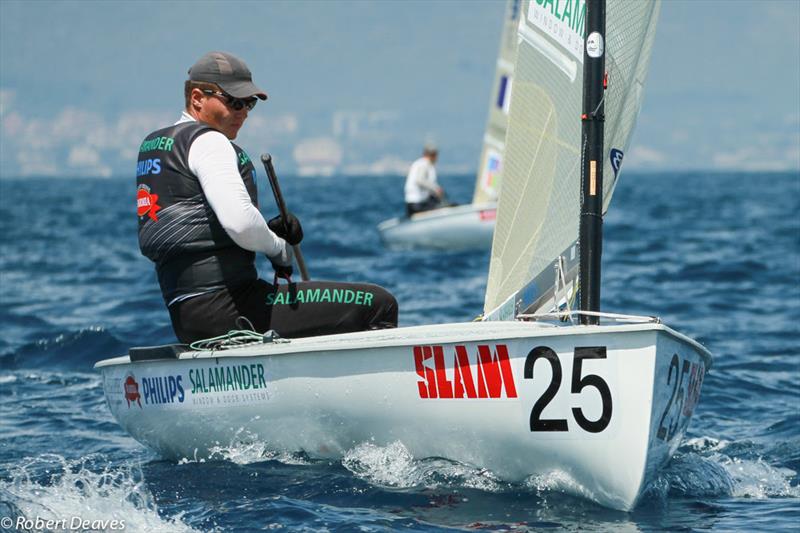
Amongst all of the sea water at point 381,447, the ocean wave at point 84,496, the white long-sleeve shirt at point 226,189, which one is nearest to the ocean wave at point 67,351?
the sea water at point 381,447

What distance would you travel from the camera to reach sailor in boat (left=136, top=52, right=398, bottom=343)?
4.96 meters

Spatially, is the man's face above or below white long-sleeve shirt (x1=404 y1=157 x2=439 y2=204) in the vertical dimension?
below

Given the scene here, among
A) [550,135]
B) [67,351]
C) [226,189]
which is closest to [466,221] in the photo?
[67,351]

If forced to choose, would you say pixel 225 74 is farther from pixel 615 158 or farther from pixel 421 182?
pixel 421 182

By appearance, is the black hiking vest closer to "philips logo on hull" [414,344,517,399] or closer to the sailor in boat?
the sailor in boat

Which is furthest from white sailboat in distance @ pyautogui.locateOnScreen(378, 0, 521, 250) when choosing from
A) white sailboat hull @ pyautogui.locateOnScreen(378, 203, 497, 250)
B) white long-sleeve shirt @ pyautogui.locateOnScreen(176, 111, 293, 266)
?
white long-sleeve shirt @ pyautogui.locateOnScreen(176, 111, 293, 266)

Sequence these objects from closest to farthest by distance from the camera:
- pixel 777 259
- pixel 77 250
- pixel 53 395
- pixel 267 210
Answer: pixel 53 395 → pixel 777 259 → pixel 77 250 → pixel 267 210

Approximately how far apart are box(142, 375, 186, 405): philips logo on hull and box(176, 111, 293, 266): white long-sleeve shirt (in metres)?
0.78

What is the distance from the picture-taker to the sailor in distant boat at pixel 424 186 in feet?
61.4

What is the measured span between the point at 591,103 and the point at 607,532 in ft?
5.71

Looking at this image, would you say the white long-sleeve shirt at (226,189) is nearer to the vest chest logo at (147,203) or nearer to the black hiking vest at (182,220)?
the black hiking vest at (182,220)

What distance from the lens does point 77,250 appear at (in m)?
18.3

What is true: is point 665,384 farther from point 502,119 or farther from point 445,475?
point 502,119

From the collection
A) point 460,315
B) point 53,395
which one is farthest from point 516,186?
point 460,315
